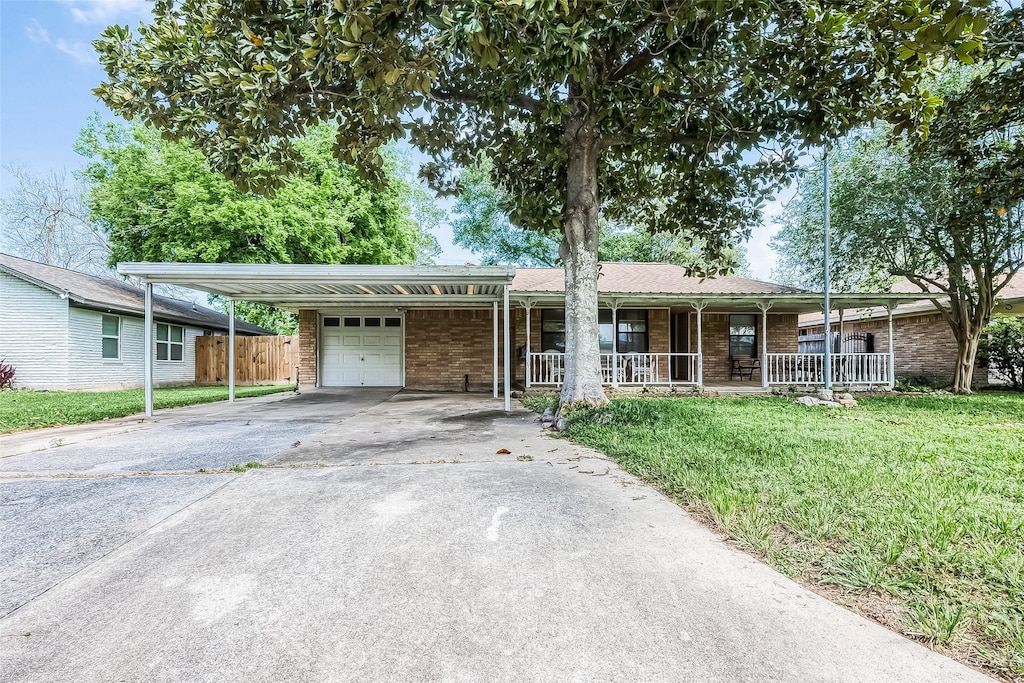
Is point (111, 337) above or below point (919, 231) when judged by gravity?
below

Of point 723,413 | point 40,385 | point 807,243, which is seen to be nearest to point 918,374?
point 807,243

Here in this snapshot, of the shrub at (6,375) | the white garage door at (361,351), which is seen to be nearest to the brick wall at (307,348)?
the white garage door at (361,351)

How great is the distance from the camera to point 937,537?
9.11 feet

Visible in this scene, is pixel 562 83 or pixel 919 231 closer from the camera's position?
pixel 562 83

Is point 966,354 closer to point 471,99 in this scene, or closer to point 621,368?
point 621,368

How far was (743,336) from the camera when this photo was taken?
590 inches

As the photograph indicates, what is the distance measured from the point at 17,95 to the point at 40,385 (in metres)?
15.5

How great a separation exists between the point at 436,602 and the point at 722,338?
14.4 m

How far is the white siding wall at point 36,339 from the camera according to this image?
13148mm

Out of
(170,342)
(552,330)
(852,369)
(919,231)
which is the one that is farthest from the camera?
(170,342)

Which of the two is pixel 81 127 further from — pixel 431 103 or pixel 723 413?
pixel 723 413

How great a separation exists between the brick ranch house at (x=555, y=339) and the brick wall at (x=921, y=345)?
7.79 feet

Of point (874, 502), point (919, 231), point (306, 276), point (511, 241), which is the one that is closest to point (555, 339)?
point (306, 276)

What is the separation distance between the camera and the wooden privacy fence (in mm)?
18172
